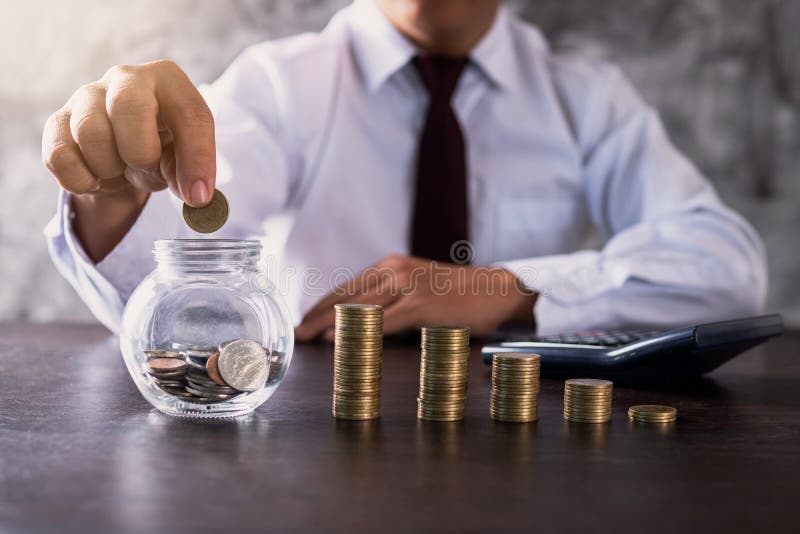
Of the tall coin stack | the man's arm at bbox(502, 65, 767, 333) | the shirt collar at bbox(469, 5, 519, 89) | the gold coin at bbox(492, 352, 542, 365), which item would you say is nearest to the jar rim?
the tall coin stack

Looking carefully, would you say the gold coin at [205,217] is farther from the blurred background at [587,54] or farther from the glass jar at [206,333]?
the blurred background at [587,54]

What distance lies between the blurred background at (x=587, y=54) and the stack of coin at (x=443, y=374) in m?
2.31

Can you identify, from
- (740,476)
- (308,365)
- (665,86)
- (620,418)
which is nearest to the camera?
(740,476)

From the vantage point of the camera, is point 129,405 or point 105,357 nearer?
point 129,405


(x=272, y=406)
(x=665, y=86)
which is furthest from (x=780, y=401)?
(x=665, y=86)

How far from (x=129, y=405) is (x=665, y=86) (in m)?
2.47

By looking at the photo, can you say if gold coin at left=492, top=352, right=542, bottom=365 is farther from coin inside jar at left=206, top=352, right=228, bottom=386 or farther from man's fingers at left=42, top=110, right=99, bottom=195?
man's fingers at left=42, top=110, right=99, bottom=195

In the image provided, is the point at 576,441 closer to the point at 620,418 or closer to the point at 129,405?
the point at 620,418

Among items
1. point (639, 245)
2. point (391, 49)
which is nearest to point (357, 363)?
point (639, 245)

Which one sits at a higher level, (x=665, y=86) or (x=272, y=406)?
(x=665, y=86)

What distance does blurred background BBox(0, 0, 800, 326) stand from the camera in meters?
2.84

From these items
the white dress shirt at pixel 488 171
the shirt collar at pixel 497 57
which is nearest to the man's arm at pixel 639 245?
the white dress shirt at pixel 488 171

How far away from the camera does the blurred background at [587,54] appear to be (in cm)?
284

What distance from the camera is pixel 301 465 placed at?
0.56m
